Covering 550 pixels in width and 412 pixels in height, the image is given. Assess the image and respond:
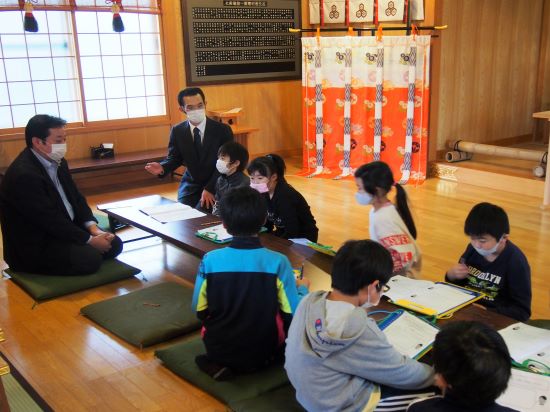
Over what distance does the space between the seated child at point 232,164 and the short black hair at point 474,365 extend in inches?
87.5

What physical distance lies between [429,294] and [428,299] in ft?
0.15

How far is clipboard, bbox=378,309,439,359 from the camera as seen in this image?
1.76 metres

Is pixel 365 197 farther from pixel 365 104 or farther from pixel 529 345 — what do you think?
pixel 365 104

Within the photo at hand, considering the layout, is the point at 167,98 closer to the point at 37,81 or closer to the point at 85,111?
the point at 85,111

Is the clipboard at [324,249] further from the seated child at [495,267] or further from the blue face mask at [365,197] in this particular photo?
the seated child at [495,267]

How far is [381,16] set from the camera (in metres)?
6.02

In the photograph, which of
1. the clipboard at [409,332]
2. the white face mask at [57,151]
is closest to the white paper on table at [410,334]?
the clipboard at [409,332]

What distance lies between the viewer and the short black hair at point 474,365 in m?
1.27

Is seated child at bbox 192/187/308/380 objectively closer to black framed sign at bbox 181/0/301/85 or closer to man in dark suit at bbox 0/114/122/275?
man in dark suit at bbox 0/114/122/275

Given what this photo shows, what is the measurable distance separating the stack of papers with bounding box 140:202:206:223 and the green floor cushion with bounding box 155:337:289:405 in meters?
1.11

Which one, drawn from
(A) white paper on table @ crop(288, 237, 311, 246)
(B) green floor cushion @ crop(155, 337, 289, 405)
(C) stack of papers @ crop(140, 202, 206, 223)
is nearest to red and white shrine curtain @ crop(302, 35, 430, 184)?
(C) stack of papers @ crop(140, 202, 206, 223)

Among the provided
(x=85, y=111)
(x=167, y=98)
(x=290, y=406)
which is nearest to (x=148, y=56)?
(x=167, y=98)

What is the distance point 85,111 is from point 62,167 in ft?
8.85

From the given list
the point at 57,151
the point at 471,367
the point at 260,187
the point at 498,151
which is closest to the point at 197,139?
the point at 57,151
